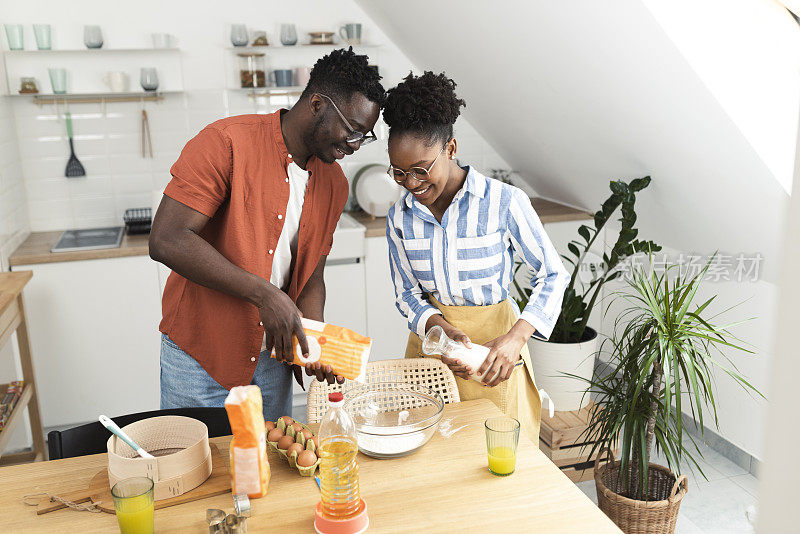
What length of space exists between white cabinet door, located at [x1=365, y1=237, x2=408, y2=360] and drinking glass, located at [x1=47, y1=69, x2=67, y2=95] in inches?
70.0

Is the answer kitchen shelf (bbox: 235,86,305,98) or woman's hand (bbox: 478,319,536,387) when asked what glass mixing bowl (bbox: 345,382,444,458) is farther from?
kitchen shelf (bbox: 235,86,305,98)

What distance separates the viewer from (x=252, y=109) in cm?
402

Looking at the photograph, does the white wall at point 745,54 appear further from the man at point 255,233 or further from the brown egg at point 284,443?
the brown egg at point 284,443

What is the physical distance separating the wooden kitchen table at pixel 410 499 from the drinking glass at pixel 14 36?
2764mm

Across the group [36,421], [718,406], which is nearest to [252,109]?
[36,421]

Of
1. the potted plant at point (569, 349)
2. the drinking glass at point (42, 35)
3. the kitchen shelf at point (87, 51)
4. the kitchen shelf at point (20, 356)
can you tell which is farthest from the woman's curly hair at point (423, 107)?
the drinking glass at point (42, 35)

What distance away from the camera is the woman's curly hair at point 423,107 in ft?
5.72

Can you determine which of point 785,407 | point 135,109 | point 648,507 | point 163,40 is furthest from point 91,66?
point 785,407

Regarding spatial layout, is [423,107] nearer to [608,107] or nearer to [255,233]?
[255,233]

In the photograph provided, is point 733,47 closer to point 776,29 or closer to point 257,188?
point 776,29

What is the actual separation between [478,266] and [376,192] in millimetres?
2073

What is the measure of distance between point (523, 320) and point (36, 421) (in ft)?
7.70

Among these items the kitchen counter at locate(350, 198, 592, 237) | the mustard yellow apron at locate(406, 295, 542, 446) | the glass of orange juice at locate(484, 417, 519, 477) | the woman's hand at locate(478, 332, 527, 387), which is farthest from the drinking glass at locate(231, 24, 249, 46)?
the glass of orange juice at locate(484, 417, 519, 477)

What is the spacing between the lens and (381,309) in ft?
12.4
